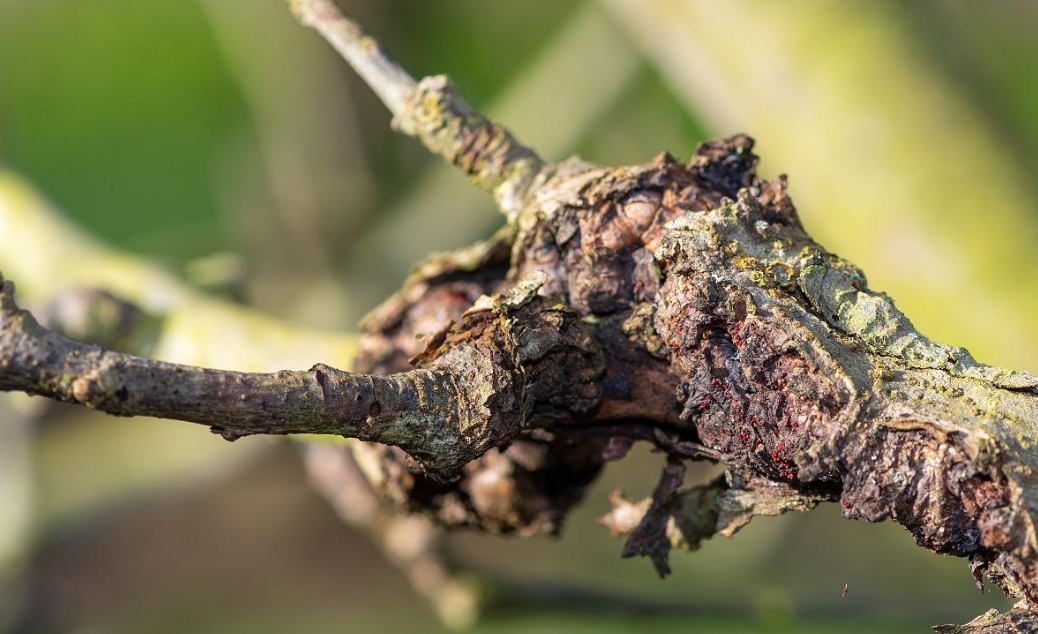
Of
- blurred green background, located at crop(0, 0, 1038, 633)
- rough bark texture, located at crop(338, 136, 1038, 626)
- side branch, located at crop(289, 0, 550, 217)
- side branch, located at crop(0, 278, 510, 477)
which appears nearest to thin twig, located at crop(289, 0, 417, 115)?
side branch, located at crop(289, 0, 550, 217)

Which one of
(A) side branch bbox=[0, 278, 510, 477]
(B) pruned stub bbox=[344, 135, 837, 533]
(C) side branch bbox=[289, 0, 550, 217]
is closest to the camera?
(A) side branch bbox=[0, 278, 510, 477]

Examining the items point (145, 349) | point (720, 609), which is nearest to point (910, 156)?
point (720, 609)

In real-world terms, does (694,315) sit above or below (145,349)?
below

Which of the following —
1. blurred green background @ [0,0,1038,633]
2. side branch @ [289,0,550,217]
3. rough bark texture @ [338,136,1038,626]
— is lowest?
rough bark texture @ [338,136,1038,626]

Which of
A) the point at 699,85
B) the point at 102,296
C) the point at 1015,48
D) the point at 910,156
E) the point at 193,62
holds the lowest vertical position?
the point at 910,156

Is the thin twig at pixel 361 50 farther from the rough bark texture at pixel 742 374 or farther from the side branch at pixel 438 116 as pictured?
the rough bark texture at pixel 742 374

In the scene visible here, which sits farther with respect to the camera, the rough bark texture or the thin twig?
the thin twig

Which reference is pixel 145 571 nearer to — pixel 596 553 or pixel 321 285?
pixel 321 285

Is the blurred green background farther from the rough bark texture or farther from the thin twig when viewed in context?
the thin twig

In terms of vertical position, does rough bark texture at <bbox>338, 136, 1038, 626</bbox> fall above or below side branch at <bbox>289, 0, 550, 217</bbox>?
below
